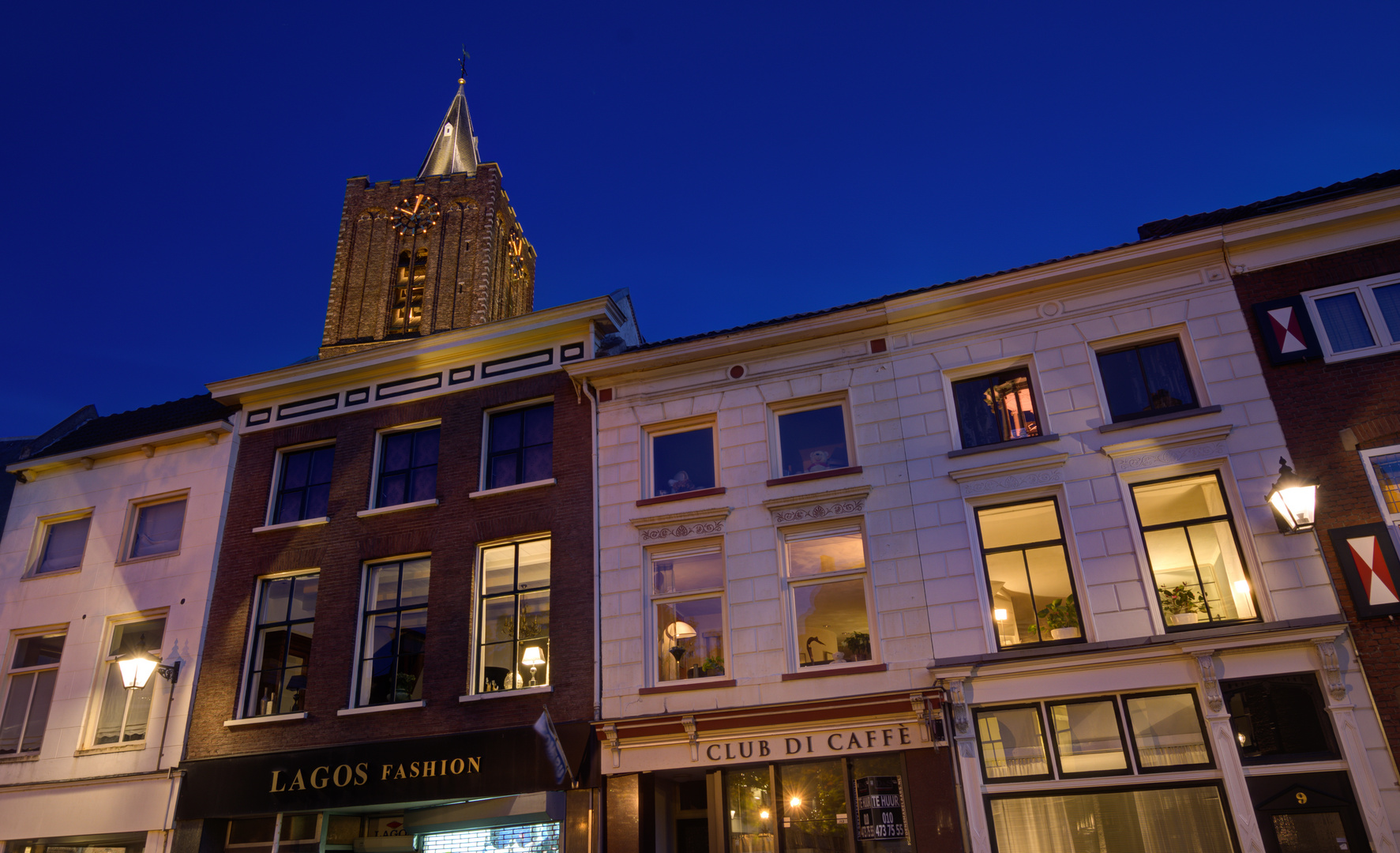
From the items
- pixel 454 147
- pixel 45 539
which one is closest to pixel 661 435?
pixel 45 539

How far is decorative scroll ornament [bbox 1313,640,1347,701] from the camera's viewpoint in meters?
11.7

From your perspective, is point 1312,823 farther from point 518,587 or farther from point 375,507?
point 375,507

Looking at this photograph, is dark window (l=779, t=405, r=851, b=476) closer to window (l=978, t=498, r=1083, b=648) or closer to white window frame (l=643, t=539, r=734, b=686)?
white window frame (l=643, t=539, r=734, b=686)

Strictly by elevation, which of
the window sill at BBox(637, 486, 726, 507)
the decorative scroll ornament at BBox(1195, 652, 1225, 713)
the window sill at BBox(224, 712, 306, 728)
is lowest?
the decorative scroll ornament at BBox(1195, 652, 1225, 713)

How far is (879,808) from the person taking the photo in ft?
43.8

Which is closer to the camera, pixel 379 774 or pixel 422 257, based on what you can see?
pixel 379 774

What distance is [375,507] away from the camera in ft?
60.4

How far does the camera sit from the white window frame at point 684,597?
1493 centimetres

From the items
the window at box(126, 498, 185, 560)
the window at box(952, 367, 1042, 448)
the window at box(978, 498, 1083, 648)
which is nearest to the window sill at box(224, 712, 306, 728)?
the window at box(126, 498, 185, 560)

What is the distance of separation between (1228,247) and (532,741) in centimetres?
1361

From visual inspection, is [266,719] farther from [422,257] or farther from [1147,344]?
[422,257]

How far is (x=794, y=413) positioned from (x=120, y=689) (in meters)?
14.4

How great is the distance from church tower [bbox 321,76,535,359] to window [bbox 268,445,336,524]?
101 ft

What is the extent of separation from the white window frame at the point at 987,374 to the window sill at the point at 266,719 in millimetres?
12499
